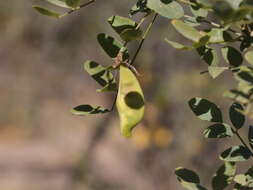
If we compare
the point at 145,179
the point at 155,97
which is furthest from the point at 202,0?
the point at 145,179

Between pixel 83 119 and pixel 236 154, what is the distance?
25.1 ft

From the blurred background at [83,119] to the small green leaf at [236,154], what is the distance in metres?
2.64

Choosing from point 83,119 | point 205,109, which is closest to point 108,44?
point 205,109

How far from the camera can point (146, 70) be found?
4438mm

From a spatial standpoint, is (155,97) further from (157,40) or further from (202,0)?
(202,0)

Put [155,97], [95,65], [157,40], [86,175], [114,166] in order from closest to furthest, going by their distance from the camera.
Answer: [95,65] → [157,40] → [155,97] → [86,175] → [114,166]

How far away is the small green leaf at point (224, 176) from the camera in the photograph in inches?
31.2

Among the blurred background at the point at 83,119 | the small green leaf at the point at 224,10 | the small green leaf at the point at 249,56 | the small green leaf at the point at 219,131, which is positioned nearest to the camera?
the small green leaf at the point at 224,10

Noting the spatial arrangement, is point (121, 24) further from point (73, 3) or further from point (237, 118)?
point (237, 118)

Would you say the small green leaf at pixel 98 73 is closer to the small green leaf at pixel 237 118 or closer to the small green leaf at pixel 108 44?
the small green leaf at pixel 108 44

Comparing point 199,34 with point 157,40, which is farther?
point 157,40

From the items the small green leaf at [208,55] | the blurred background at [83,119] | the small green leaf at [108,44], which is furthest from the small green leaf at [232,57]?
the blurred background at [83,119]

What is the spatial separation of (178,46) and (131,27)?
10 cm

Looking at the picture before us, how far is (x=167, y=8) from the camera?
0.69 metres
